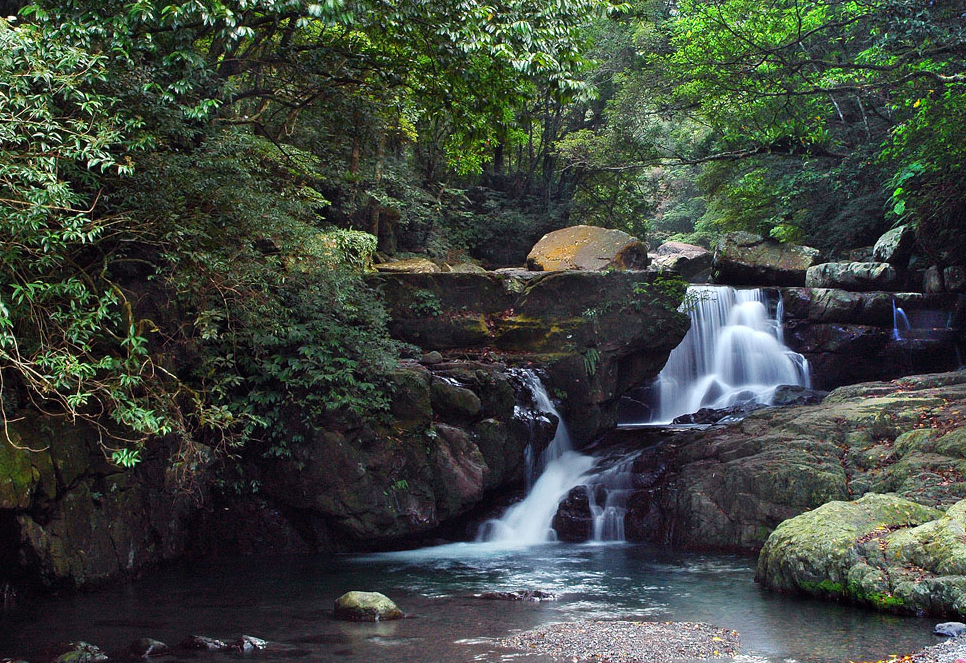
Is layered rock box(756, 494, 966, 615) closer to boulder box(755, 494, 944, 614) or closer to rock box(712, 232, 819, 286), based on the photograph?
boulder box(755, 494, 944, 614)

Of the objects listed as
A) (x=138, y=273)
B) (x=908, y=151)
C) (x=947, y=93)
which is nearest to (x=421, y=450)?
(x=138, y=273)

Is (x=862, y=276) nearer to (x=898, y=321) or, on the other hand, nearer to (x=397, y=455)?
(x=898, y=321)

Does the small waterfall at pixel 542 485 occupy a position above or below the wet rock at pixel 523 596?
above

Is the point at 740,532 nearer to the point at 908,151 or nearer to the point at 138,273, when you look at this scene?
the point at 138,273

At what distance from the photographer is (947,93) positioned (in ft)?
43.8

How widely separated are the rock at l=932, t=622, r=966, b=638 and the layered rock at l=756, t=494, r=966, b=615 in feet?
1.38

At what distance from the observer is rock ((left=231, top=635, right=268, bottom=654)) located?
21.2ft

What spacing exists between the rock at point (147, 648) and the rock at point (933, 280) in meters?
18.7

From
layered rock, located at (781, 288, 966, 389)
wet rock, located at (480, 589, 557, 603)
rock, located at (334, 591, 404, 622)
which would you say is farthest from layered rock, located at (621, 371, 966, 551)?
rock, located at (334, 591, 404, 622)

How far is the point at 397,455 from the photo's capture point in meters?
11.5

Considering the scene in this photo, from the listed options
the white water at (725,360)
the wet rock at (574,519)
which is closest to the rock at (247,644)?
the wet rock at (574,519)

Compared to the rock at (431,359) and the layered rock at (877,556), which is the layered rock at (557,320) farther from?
the layered rock at (877,556)

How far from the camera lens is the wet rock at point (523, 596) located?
814 cm

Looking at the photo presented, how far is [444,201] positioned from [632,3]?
926 centimetres
